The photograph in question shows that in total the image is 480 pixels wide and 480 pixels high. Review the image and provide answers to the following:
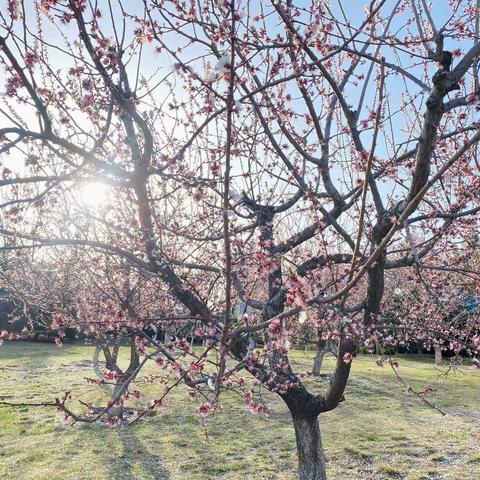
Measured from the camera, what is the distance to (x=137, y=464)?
7711 mm

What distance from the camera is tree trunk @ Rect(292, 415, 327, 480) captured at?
482 centimetres

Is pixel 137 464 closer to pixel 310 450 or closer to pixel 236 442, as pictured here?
pixel 236 442

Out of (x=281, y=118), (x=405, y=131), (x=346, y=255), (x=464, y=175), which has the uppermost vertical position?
(x=405, y=131)

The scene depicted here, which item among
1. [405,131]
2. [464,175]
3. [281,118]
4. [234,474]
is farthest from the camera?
[234,474]

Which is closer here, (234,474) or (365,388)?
(234,474)

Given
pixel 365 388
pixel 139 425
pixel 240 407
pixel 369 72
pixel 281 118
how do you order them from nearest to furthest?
pixel 369 72 → pixel 281 118 → pixel 139 425 → pixel 240 407 → pixel 365 388

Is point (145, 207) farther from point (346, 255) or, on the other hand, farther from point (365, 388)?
point (365, 388)

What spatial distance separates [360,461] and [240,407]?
4.50 m

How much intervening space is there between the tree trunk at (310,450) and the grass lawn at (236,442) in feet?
3.61

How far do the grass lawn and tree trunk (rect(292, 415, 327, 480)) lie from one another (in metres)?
1.10

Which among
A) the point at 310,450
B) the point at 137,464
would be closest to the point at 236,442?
the point at 137,464

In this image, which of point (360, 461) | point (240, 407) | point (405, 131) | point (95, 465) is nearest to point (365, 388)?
point (240, 407)

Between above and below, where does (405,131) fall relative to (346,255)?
above

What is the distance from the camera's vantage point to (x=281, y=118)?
446 centimetres
